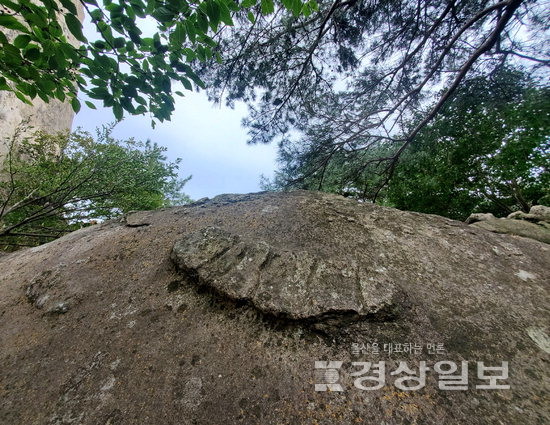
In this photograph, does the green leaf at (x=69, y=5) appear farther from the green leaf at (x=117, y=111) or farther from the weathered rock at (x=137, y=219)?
the weathered rock at (x=137, y=219)

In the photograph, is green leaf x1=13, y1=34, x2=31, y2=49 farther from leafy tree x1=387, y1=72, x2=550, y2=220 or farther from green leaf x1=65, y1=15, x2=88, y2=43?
leafy tree x1=387, y1=72, x2=550, y2=220

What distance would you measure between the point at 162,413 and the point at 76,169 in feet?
18.8

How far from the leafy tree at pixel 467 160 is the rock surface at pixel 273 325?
7.79ft

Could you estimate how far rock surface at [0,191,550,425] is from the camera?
1030 millimetres

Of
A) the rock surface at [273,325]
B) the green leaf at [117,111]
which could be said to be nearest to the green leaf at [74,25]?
the green leaf at [117,111]

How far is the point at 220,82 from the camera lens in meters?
3.95

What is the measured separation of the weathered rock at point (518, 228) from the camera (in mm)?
2119

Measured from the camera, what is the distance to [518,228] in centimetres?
221

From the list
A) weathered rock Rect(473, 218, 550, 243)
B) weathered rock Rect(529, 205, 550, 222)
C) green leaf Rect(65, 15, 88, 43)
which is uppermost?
green leaf Rect(65, 15, 88, 43)

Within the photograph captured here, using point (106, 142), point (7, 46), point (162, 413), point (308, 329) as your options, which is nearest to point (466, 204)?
point (308, 329)

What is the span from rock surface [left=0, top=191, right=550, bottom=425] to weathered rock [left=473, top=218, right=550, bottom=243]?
0.61 ft

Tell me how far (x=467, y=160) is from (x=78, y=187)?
33.4ft

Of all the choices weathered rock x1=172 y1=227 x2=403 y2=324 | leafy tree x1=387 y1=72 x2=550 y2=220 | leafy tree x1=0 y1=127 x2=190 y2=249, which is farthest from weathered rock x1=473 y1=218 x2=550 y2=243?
leafy tree x1=0 y1=127 x2=190 y2=249

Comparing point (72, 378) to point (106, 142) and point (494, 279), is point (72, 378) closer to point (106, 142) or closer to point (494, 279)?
point (494, 279)
